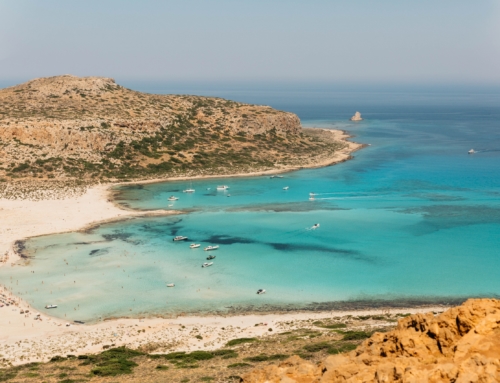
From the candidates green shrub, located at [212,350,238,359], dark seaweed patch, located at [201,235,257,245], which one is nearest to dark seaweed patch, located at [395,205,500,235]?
dark seaweed patch, located at [201,235,257,245]

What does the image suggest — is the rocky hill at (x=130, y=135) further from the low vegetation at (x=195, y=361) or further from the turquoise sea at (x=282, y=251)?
the low vegetation at (x=195, y=361)

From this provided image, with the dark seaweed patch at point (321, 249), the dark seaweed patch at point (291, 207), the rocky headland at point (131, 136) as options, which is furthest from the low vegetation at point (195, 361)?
the rocky headland at point (131, 136)

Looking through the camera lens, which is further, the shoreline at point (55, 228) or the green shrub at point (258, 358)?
the shoreline at point (55, 228)

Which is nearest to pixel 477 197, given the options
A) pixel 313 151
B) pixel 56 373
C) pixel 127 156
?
pixel 313 151

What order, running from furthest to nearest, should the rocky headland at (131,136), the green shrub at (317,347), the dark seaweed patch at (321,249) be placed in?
the rocky headland at (131,136) → the dark seaweed patch at (321,249) → the green shrub at (317,347)

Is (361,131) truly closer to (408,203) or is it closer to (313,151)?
(313,151)

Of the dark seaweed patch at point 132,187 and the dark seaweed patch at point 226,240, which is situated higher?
the dark seaweed patch at point 132,187

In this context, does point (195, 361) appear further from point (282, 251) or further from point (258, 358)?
point (282, 251)
